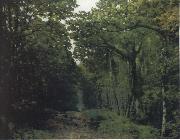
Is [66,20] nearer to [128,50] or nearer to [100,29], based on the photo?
[100,29]

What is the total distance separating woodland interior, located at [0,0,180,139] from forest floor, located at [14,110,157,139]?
0.04 feet

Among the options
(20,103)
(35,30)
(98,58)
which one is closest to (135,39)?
(98,58)

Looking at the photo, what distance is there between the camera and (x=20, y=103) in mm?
5266

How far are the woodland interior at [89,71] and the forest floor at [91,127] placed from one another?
0.5 inches

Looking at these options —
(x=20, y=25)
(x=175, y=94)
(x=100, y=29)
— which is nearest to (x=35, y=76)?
(x=20, y=25)

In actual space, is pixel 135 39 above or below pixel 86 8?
below

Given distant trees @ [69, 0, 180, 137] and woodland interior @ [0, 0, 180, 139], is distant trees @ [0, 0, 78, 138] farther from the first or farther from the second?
distant trees @ [69, 0, 180, 137]

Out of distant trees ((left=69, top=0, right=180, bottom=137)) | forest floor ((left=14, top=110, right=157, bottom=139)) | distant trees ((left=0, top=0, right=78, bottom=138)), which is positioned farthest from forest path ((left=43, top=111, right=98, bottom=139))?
distant trees ((left=69, top=0, right=180, bottom=137))

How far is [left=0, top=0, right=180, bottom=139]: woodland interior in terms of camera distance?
516 centimetres

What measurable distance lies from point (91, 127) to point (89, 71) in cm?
73

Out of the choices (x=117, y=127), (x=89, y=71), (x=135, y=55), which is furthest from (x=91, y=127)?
(x=135, y=55)

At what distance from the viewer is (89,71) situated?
5.26 metres

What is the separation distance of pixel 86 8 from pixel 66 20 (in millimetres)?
316

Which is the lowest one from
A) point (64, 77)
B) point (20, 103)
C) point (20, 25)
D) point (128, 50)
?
point (20, 103)
